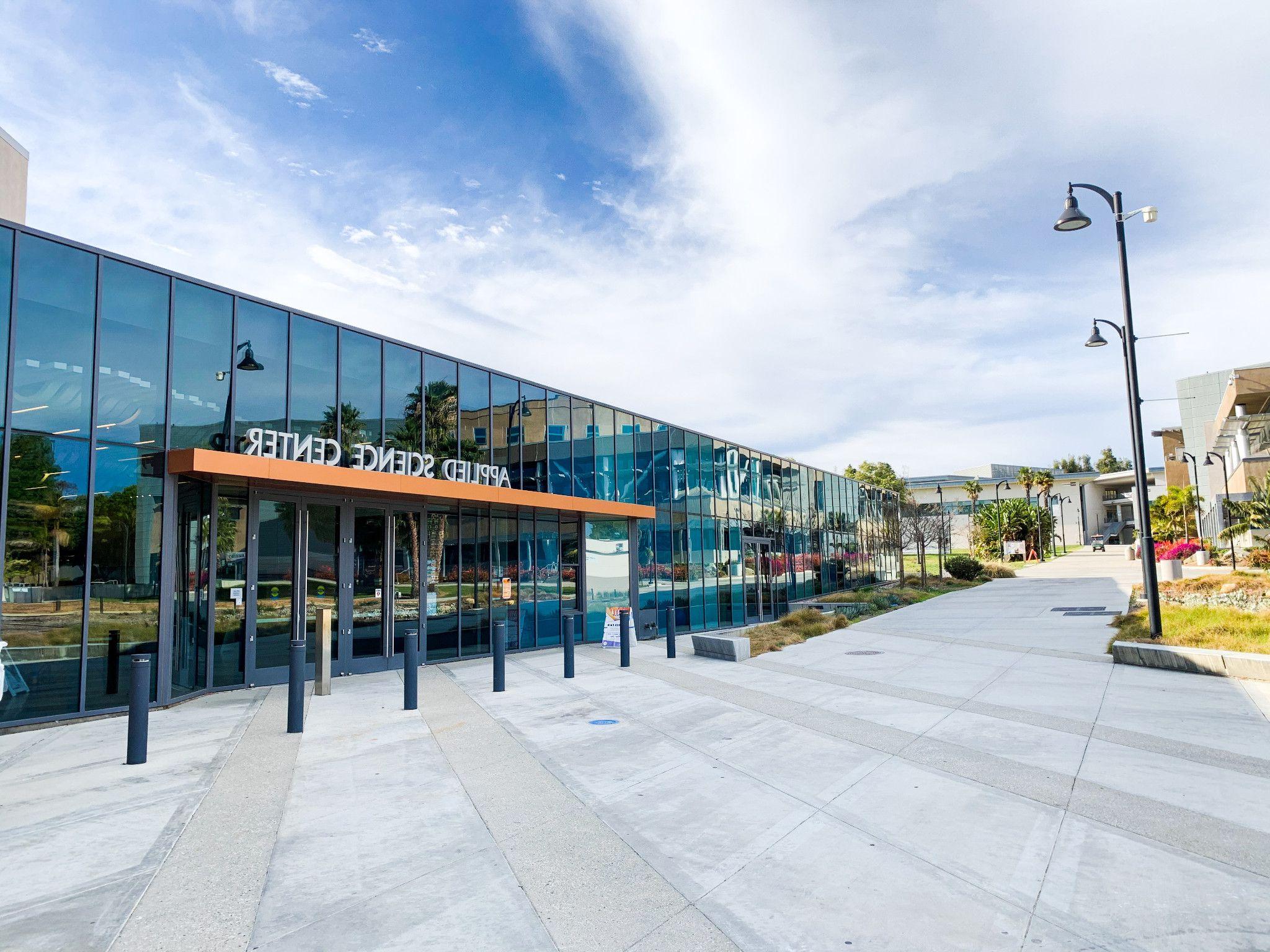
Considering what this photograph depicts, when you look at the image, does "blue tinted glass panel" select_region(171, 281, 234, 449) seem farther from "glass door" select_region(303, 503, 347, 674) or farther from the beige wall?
the beige wall

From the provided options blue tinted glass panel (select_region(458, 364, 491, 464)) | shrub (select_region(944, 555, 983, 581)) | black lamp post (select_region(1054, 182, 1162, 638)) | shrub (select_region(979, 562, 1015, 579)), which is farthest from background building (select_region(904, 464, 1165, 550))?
blue tinted glass panel (select_region(458, 364, 491, 464))

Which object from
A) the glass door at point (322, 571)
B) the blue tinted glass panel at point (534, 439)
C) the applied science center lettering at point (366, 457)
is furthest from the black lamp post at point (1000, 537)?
the glass door at point (322, 571)

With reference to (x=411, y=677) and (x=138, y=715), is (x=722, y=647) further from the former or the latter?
(x=138, y=715)

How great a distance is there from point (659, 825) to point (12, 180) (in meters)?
24.6

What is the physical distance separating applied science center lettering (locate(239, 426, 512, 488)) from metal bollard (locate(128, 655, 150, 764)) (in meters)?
4.39

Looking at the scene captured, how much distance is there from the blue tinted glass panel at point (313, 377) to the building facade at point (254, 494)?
0.04 m

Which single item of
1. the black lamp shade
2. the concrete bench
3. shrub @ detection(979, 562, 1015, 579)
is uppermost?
the black lamp shade

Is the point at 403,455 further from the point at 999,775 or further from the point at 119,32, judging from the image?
the point at 999,775

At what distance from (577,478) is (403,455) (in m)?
5.98

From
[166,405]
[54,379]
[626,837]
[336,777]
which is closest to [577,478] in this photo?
[166,405]

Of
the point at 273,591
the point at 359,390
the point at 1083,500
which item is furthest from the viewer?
the point at 1083,500

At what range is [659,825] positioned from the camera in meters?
5.78

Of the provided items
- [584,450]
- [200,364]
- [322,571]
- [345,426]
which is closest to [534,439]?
[584,450]

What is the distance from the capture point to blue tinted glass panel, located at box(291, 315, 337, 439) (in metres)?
13.0
